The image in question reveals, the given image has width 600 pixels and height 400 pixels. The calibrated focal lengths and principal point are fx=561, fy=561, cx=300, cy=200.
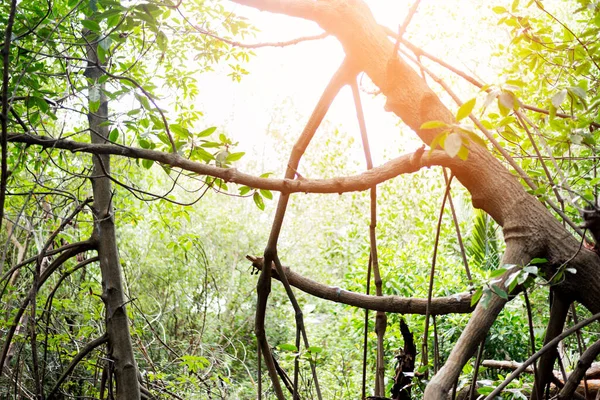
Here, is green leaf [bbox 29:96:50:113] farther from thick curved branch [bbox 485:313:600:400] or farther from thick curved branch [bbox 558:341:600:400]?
thick curved branch [bbox 558:341:600:400]

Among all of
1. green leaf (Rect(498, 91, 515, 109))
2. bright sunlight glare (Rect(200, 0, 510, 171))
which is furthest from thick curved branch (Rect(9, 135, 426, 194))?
bright sunlight glare (Rect(200, 0, 510, 171))

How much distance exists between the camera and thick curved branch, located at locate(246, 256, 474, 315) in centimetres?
128

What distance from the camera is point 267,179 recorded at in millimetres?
978

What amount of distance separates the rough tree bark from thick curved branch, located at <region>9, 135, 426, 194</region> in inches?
4.5

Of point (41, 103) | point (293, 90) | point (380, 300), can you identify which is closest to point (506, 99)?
point (380, 300)

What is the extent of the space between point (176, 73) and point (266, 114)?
6115 millimetres

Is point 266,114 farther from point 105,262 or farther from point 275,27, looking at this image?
point 105,262

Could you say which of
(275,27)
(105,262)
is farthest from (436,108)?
(275,27)

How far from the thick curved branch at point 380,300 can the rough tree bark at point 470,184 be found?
270 millimetres

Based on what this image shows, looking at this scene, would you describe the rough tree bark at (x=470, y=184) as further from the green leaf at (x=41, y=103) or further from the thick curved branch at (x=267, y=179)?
the green leaf at (x=41, y=103)

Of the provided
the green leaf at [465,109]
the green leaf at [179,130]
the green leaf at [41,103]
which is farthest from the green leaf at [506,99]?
the green leaf at [41,103]

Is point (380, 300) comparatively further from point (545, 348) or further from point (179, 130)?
point (179, 130)

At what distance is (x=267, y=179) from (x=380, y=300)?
51 cm

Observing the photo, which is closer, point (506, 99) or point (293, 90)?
point (506, 99)
